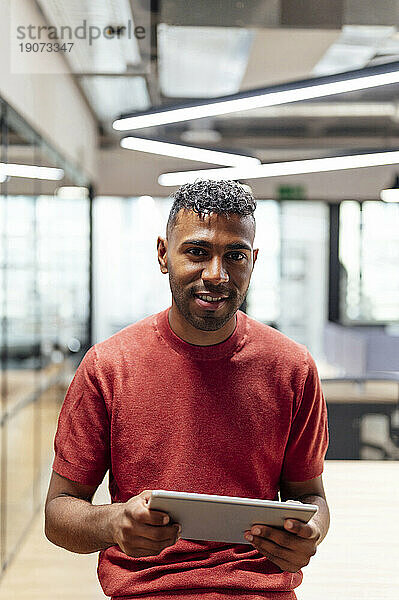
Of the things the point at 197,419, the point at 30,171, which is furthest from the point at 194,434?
the point at 30,171

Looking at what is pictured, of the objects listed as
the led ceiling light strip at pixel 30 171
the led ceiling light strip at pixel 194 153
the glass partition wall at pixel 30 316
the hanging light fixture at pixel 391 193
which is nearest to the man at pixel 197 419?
the led ceiling light strip at pixel 194 153

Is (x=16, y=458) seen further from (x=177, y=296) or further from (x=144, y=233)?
(x=177, y=296)

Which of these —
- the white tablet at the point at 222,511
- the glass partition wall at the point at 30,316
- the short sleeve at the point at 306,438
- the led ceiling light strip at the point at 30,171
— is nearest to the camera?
the white tablet at the point at 222,511

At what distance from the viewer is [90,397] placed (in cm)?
160

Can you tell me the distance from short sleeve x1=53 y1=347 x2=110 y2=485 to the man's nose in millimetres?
319

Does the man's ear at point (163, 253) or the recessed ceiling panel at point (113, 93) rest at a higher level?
the recessed ceiling panel at point (113, 93)

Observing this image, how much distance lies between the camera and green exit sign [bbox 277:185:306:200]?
227 centimetres

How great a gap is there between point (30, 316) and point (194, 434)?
82.5 inches

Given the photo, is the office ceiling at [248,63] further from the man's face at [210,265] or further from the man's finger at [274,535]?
the man's finger at [274,535]

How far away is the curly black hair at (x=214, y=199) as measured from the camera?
5.10 ft

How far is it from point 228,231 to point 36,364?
2.16 m

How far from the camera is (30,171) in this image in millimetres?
3264

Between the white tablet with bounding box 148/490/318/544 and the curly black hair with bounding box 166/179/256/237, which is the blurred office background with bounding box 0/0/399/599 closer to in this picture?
the curly black hair with bounding box 166/179/256/237

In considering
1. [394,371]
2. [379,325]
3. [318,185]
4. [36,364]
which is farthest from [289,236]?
[36,364]
